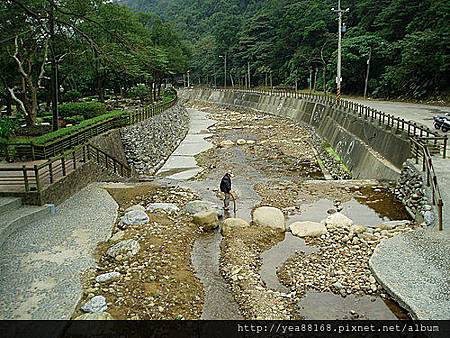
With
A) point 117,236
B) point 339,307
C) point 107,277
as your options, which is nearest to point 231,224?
point 117,236

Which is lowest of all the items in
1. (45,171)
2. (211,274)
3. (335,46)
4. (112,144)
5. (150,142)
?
(150,142)

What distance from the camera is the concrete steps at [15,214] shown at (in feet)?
38.7

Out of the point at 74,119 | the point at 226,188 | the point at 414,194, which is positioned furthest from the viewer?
the point at 74,119

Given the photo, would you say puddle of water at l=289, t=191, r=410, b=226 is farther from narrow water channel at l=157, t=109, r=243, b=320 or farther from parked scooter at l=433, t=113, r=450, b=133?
parked scooter at l=433, t=113, r=450, b=133

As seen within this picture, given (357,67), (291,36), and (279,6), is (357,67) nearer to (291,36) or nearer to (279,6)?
(291,36)

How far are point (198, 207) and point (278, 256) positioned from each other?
4173 millimetres

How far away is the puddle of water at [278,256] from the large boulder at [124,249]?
3.42 meters

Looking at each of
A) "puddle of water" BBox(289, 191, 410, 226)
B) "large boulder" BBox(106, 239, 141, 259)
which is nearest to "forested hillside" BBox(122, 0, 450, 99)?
"puddle of water" BBox(289, 191, 410, 226)

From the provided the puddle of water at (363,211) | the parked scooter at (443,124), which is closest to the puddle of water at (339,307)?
the puddle of water at (363,211)

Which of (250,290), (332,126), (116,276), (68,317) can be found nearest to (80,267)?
(116,276)

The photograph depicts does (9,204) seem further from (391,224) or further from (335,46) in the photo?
(335,46)

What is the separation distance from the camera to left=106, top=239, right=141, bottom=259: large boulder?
36.2ft

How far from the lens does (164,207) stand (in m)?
15.0

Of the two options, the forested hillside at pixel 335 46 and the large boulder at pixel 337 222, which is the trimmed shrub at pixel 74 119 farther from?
the forested hillside at pixel 335 46
